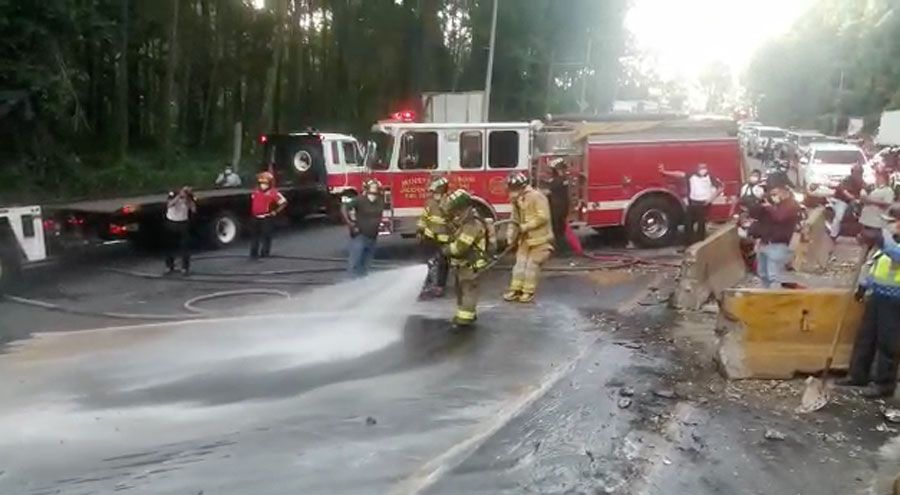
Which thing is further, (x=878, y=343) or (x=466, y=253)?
(x=466, y=253)

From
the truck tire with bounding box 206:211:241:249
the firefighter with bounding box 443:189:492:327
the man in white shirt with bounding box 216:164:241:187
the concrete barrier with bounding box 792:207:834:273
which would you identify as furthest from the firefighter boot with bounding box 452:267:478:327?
the man in white shirt with bounding box 216:164:241:187

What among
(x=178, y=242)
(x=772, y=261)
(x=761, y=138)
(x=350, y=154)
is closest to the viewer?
(x=772, y=261)

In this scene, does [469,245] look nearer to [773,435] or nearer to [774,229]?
[774,229]

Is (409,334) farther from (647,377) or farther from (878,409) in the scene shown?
(878,409)

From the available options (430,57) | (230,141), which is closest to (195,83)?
(230,141)

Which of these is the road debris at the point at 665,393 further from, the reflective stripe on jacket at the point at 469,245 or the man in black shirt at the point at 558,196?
the man in black shirt at the point at 558,196

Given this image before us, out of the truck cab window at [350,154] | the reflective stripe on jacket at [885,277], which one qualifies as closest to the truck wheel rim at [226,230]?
the truck cab window at [350,154]

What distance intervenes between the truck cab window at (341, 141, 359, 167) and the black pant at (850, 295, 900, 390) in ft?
54.9

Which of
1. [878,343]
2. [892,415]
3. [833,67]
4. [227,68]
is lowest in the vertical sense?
[892,415]

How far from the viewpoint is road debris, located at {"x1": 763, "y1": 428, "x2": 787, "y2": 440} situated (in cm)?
706

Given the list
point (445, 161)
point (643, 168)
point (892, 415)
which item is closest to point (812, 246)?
point (643, 168)

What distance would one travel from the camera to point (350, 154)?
24062 millimetres

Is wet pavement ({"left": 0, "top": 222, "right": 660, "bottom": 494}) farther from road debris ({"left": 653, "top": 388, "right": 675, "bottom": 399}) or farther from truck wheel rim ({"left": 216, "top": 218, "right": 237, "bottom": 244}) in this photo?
truck wheel rim ({"left": 216, "top": 218, "right": 237, "bottom": 244})

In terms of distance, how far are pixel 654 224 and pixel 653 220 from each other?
0.09 m
